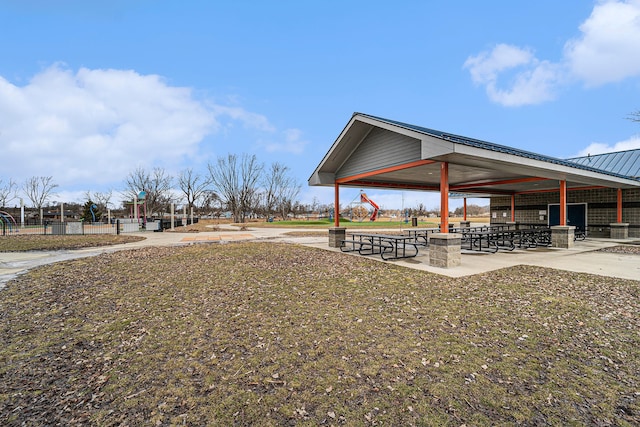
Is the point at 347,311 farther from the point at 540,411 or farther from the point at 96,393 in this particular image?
the point at 96,393

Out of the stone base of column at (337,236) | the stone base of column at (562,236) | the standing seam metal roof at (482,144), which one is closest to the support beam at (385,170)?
the standing seam metal roof at (482,144)

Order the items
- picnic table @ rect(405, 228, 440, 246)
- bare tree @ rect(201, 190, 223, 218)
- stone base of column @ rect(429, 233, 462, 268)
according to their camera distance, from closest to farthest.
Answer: stone base of column @ rect(429, 233, 462, 268) < picnic table @ rect(405, 228, 440, 246) < bare tree @ rect(201, 190, 223, 218)

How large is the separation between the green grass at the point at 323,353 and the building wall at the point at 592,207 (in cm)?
1500

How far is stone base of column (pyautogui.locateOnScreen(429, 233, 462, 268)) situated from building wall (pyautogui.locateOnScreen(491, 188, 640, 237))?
15883 millimetres

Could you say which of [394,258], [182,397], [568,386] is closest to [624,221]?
[394,258]

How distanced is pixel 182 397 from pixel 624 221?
→ 24.0 m

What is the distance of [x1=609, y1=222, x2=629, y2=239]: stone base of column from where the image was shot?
52.6ft

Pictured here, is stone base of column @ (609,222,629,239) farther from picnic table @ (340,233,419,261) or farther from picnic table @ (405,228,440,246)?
picnic table @ (340,233,419,261)

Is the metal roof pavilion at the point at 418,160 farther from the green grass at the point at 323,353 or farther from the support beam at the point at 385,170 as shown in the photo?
the green grass at the point at 323,353

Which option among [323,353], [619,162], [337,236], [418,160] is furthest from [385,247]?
[619,162]

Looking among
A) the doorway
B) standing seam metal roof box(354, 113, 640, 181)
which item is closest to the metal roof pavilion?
standing seam metal roof box(354, 113, 640, 181)

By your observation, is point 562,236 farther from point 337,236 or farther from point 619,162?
point 619,162

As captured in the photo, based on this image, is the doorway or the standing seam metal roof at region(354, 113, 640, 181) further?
the doorway

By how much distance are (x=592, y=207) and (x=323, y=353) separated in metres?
22.6
